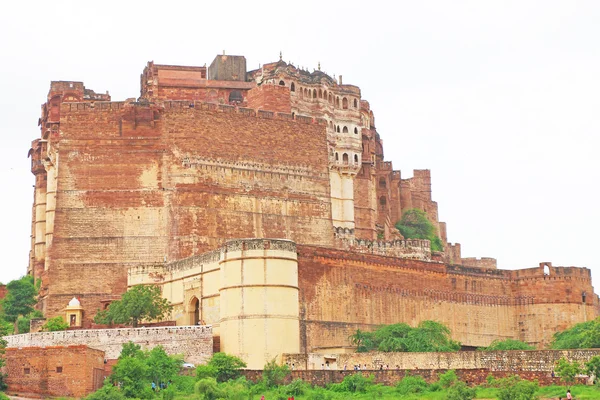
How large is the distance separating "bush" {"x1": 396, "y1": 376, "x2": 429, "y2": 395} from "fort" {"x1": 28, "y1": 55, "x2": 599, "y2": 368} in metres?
5.77

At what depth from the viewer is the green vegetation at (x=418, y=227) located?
7362cm

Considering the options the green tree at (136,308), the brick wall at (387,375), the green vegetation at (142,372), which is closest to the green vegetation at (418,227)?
the green tree at (136,308)

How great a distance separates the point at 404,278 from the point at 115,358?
52.1 ft

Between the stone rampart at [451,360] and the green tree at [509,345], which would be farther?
the green tree at [509,345]

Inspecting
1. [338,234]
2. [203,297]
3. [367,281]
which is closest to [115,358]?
[203,297]

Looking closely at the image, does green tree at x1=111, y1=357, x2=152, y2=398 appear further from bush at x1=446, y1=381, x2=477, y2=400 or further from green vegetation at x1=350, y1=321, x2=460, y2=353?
green vegetation at x1=350, y1=321, x2=460, y2=353

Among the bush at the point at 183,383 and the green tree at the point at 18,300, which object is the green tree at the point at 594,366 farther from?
the green tree at the point at 18,300

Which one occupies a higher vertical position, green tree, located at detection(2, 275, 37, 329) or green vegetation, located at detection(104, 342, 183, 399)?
green tree, located at detection(2, 275, 37, 329)

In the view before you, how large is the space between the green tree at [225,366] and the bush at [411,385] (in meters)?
5.81

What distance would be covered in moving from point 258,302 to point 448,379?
26.9ft

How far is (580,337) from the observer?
5284cm

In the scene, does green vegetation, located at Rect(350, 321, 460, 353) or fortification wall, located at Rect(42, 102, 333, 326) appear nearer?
green vegetation, located at Rect(350, 321, 460, 353)

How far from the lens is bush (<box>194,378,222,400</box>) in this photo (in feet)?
132

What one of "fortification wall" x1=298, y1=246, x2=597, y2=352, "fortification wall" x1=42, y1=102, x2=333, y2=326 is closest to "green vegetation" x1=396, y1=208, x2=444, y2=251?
"fortification wall" x1=298, y1=246, x2=597, y2=352
